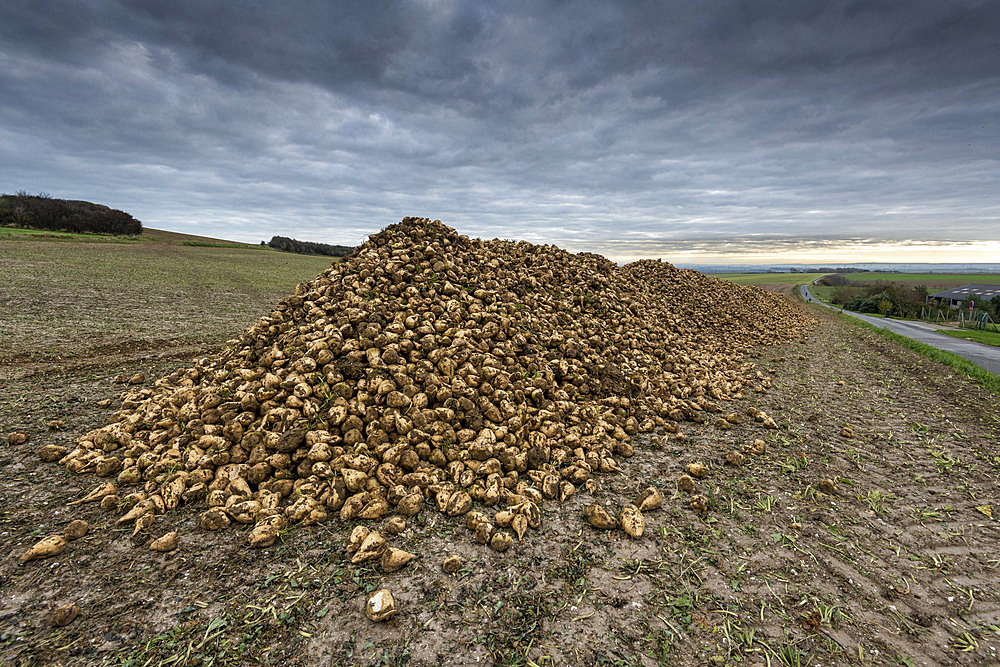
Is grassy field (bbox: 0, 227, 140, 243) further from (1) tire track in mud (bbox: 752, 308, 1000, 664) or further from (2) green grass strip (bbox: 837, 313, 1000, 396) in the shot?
(2) green grass strip (bbox: 837, 313, 1000, 396)

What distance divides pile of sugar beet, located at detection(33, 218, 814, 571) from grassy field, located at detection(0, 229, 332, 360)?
16.6ft

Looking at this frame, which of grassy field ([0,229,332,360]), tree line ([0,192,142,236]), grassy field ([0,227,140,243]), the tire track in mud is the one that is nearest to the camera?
the tire track in mud

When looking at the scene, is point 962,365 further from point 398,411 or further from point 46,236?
point 46,236

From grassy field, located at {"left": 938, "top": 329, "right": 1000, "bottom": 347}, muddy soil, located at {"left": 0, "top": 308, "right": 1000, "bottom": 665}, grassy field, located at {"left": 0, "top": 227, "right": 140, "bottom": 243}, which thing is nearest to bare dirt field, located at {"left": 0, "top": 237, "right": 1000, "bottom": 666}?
muddy soil, located at {"left": 0, "top": 308, "right": 1000, "bottom": 665}

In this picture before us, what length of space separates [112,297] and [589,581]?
18918 mm

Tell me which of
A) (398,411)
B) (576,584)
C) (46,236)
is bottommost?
(576,584)

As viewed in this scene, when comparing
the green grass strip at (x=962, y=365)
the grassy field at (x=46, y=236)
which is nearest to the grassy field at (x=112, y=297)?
the grassy field at (x=46, y=236)

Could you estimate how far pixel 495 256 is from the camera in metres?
9.02

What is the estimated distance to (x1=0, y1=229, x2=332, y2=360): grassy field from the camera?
9258mm

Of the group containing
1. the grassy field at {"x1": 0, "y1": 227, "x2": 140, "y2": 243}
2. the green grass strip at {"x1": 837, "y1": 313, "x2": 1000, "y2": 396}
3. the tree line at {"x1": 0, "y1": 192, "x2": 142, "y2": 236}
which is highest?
the tree line at {"x1": 0, "y1": 192, "x2": 142, "y2": 236}

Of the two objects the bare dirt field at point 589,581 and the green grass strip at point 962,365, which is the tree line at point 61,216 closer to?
the bare dirt field at point 589,581

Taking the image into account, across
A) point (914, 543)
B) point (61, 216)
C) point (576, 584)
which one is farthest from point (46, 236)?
point (914, 543)

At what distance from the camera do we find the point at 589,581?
296cm

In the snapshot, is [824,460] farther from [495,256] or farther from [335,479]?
[495,256]
